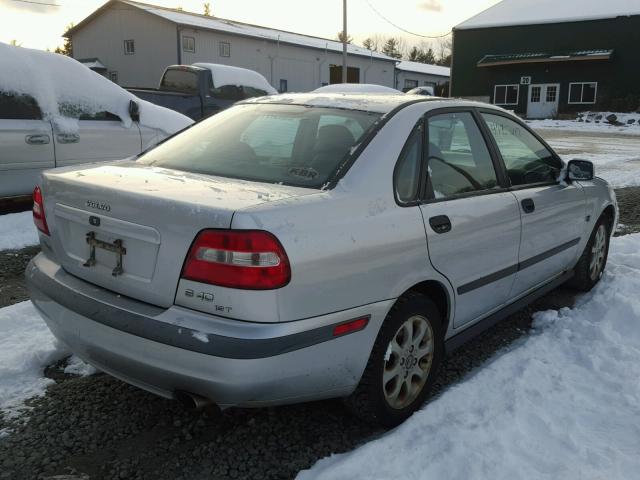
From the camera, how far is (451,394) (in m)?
3.07

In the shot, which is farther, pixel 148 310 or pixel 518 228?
pixel 518 228

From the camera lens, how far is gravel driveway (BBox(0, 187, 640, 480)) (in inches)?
99.7

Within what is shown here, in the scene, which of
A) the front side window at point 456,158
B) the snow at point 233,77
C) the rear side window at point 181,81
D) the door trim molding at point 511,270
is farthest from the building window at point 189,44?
the front side window at point 456,158

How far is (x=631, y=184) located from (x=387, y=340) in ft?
30.8

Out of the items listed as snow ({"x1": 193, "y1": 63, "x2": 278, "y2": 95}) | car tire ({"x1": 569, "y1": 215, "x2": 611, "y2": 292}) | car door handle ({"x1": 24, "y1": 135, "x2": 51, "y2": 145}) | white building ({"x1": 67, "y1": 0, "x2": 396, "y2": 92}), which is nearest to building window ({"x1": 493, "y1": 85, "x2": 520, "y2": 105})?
white building ({"x1": 67, "y1": 0, "x2": 396, "y2": 92})

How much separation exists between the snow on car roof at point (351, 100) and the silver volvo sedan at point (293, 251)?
0.08 feet

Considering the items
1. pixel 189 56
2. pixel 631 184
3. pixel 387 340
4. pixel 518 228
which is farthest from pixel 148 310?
pixel 189 56

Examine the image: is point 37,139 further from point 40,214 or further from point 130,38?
point 130,38

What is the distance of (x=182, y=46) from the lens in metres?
31.2

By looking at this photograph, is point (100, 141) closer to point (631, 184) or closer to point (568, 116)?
point (631, 184)

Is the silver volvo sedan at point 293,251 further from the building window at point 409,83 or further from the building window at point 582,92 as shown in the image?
the building window at point 409,83

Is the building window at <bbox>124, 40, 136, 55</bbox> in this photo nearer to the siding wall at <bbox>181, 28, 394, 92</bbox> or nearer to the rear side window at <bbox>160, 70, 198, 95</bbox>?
the siding wall at <bbox>181, 28, 394, 92</bbox>

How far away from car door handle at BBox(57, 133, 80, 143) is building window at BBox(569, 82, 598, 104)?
3445 cm

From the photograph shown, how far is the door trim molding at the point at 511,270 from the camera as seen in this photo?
3.20 meters
